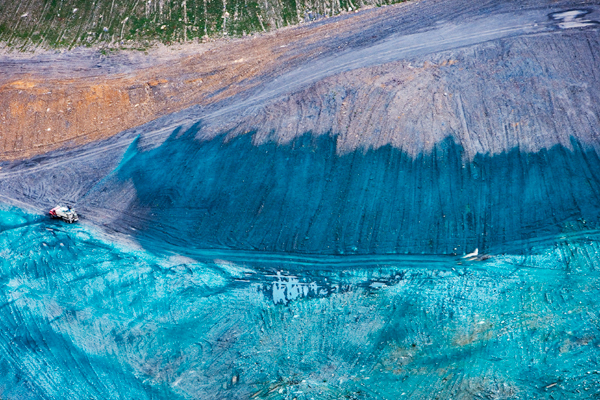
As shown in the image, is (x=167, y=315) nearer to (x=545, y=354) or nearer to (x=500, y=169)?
(x=545, y=354)

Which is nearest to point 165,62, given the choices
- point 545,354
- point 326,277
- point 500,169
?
point 326,277

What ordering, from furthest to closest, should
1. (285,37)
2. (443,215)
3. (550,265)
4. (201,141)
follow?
(285,37), (201,141), (443,215), (550,265)

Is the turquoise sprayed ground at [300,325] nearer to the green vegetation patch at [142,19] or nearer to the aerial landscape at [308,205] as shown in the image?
the aerial landscape at [308,205]

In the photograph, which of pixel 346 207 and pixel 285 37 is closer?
pixel 346 207

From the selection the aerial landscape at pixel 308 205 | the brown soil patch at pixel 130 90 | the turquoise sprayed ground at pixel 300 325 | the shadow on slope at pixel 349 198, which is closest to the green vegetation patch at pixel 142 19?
the aerial landscape at pixel 308 205

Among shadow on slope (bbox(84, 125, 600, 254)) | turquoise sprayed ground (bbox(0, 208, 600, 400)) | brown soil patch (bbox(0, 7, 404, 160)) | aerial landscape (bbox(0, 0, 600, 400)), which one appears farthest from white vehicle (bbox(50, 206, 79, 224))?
brown soil patch (bbox(0, 7, 404, 160))

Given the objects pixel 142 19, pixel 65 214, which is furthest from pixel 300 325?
pixel 142 19
